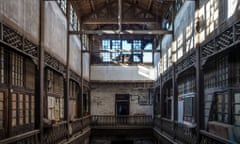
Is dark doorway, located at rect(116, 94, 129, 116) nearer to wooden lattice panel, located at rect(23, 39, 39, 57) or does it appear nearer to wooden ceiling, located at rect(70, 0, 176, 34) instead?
wooden ceiling, located at rect(70, 0, 176, 34)

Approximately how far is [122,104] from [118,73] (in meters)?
2.66

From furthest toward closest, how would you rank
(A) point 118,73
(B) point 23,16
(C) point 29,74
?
1. (A) point 118,73
2. (C) point 29,74
3. (B) point 23,16

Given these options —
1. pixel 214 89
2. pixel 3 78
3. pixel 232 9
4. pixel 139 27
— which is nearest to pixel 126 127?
pixel 139 27

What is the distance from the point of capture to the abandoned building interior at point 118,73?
841 cm

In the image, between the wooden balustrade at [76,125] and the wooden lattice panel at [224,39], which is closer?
the wooden lattice panel at [224,39]

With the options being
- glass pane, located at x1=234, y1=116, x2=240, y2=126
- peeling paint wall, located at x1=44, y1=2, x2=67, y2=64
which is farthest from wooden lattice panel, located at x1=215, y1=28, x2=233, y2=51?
peeling paint wall, located at x1=44, y1=2, x2=67, y2=64

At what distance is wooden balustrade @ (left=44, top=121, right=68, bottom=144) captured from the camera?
10.4 m

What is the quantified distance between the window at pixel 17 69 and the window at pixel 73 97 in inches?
308

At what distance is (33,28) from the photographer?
970 centimetres

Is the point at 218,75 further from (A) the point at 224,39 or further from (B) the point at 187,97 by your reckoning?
(B) the point at 187,97

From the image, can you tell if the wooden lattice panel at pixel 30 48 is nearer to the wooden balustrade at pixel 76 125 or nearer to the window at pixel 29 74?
the window at pixel 29 74

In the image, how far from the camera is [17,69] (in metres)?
9.55

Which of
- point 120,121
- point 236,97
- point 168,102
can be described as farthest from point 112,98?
point 236,97

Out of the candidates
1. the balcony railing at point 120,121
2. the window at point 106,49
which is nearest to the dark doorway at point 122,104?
the balcony railing at point 120,121
